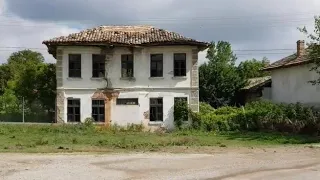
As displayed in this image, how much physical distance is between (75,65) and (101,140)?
1311cm

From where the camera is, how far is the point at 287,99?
42.9m

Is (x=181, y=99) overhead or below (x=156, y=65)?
below

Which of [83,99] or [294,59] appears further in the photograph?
[294,59]

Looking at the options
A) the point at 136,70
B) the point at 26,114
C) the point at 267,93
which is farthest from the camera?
the point at 267,93

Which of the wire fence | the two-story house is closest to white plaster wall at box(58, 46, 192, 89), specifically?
the two-story house

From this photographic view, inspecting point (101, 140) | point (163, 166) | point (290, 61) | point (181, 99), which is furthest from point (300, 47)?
point (163, 166)

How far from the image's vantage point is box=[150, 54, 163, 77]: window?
38.7m

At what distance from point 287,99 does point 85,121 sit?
57.1 feet

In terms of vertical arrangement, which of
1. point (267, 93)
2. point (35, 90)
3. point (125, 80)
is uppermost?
point (125, 80)

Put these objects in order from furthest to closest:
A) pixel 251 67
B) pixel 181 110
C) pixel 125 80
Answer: pixel 251 67 < pixel 125 80 < pixel 181 110

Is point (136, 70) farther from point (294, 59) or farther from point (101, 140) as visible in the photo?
point (294, 59)

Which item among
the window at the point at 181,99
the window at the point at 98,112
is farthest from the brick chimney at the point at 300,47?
the window at the point at 98,112

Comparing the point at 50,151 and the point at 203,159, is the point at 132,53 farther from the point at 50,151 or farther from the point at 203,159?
the point at 203,159

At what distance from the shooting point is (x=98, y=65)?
38562 millimetres
